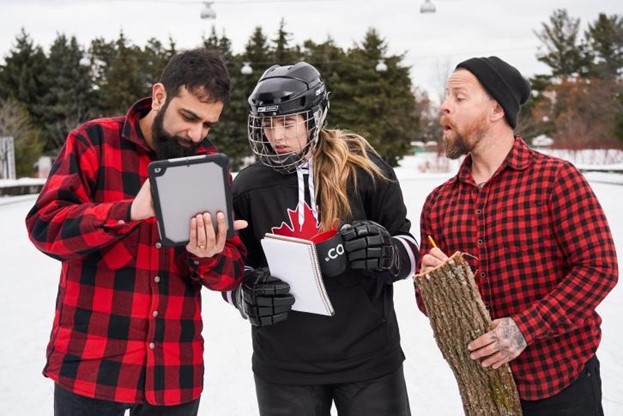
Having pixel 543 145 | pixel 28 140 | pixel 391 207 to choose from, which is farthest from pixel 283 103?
pixel 543 145

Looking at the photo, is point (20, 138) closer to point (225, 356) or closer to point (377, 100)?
point (377, 100)

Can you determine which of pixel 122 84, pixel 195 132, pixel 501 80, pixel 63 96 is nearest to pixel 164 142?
pixel 195 132

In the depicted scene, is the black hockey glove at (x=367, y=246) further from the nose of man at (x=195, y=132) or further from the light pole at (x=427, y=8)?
the light pole at (x=427, y=8)

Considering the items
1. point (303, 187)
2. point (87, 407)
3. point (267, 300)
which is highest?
point (303, 187)

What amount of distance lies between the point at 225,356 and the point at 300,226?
9.94 feet

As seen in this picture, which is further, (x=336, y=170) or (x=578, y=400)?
(x=336, y=170)

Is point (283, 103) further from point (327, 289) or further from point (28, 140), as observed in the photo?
point (28, 140)

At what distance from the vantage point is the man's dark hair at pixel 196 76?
2340mm

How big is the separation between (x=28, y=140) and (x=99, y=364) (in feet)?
118

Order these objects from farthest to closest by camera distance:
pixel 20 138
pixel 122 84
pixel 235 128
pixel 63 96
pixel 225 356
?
pixel 122 84 → pixel 63 96 → pixel 235 128 → pixel 20 138 → pixel 225 356

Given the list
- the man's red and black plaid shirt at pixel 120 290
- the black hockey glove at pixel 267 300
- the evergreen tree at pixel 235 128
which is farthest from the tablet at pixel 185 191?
the evergreen tree at pixel 235 128

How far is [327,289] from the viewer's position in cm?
246

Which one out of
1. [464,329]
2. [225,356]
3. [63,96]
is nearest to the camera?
[464,329]

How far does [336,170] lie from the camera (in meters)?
2.48
